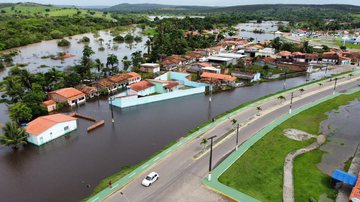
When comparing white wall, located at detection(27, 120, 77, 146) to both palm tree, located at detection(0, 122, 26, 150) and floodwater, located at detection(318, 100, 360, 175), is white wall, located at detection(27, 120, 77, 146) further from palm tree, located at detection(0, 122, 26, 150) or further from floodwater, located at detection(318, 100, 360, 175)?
floodwater, located at detection(318, 100, 360, 175)

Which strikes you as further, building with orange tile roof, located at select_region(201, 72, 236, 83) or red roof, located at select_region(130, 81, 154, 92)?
building with orange tile roof, located at select_region(201, 72, 236, 83)

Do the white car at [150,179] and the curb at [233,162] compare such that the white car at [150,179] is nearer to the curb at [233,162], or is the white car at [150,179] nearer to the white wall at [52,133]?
the curb at [233,162]

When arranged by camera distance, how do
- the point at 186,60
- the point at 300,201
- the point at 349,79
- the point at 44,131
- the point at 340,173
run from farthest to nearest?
1. the point at 186,60
2. the point at 349,79
3. the point at 44,131
4. the point at 340,173
5. the point at 300,201

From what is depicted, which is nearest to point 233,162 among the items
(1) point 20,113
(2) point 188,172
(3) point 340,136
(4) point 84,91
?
(2) point 188,172

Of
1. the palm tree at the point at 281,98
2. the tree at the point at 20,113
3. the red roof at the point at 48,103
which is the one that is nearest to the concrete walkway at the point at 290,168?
the palm tree at the point at 281,98

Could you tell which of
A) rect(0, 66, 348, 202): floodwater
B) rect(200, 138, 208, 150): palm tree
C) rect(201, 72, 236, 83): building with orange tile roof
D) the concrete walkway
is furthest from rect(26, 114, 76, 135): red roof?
rect(201, 72, 236, 83): building with orange tile roof

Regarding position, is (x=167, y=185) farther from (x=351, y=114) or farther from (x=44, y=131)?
(x=351, y=114)

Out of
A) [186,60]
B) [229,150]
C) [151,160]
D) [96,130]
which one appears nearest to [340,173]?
[229,150]
